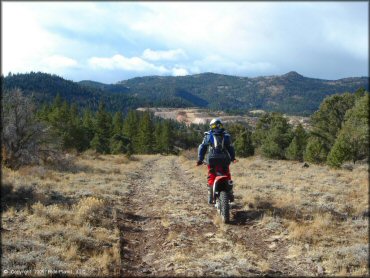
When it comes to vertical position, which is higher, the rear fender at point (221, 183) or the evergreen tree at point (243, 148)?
the rear fender at point (221, 183)

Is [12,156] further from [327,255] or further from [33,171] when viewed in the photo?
[327,255]

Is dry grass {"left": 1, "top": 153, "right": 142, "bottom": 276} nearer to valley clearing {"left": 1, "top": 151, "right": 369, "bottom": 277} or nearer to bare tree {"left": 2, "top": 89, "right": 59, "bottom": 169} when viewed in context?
valley clearing {"left": 1, "top": 151, "right": 369, "bottom": 277}

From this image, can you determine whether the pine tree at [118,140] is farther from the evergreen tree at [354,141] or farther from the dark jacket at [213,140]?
the dark jacket at [213,140]

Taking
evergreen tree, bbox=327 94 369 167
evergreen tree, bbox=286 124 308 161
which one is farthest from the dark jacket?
evergreen tree, bbox=286 124 308 161

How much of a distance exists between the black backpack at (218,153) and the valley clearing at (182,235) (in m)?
1.80

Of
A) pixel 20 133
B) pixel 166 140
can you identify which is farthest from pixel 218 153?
pixel 166 140

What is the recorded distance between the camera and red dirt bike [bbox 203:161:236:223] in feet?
31.0

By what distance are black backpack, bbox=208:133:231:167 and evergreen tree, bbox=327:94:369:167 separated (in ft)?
77.8

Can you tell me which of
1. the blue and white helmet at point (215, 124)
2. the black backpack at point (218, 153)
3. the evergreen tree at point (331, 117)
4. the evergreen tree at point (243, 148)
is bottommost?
the evergreen tree at point (243, 148)

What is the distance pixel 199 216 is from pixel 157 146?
7340cm

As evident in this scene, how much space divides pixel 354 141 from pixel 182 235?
3079 cm

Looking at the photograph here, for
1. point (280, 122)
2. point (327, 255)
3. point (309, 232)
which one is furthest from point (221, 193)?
point (280, 122)

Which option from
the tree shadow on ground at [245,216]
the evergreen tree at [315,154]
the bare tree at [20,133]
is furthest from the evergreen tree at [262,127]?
the tree shadow on ground at [245,216]

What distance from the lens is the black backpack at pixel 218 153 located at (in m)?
9.91
